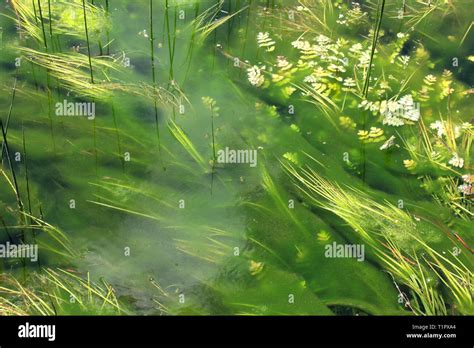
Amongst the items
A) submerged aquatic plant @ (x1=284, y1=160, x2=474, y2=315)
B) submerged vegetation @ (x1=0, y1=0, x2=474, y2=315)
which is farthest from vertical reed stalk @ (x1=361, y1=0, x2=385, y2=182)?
submerged aquatic plant @ (x1=284, y1=160, x2=474, y2=315)

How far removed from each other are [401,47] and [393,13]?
0.54 feet

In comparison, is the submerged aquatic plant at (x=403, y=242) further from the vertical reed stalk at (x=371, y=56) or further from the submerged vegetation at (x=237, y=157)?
the vertical reed stalk at (x=371, y=56)

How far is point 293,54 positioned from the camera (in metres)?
→ 2.88

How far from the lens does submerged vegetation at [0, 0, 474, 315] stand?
2662 mm

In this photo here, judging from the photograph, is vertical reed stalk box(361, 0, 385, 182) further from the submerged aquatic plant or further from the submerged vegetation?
the submerged aquatic plant

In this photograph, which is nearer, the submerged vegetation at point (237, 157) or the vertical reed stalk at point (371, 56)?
the submerged vegetation at point (237, 157)

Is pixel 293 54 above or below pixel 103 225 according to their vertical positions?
above

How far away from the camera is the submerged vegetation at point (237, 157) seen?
8.73ft

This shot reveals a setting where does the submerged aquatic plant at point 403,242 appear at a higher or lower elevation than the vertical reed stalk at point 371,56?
lower

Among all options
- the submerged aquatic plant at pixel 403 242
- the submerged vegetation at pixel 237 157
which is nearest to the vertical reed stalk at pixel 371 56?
the submerged vegetation at pixel 237 157

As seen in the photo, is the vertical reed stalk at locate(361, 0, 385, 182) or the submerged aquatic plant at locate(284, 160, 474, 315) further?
the vertical reed stalk at locate(361, 0, 385, 182)
